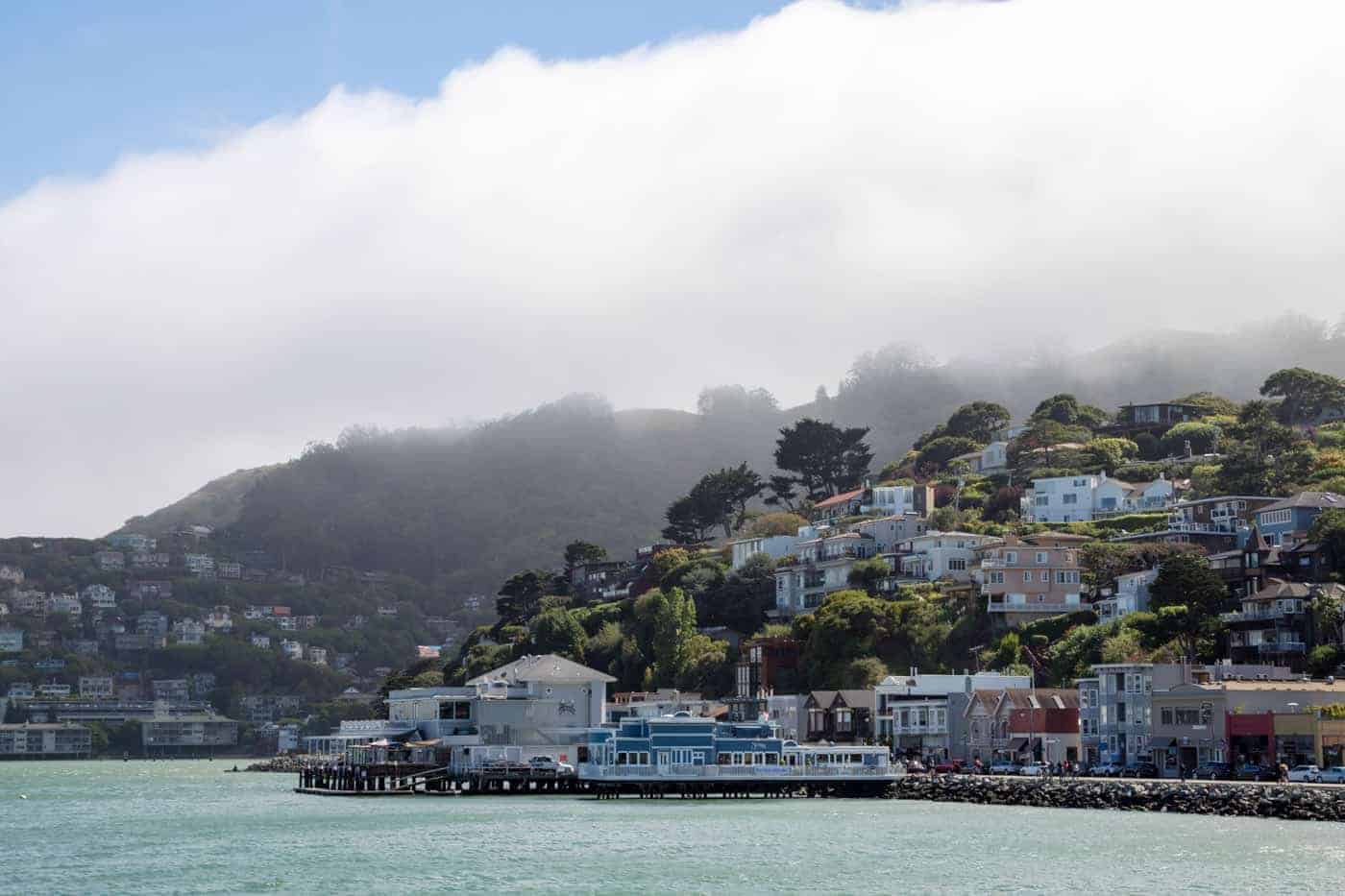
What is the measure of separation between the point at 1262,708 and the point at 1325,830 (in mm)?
21491

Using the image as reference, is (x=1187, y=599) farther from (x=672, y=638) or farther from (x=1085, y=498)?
(x=672, y=638)

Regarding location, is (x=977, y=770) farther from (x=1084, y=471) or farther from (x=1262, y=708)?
(x=1084, y=471)

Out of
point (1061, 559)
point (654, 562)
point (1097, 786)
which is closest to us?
point (1097, 786)

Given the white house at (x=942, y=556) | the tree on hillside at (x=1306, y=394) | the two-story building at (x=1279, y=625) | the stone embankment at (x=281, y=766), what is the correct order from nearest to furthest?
the two-story building at (x=1279, y=625) → the white house at (x=942, y=556) → the tree on hillside at (x=1306, y=394) → the stone embankment at (x=281, y=766)

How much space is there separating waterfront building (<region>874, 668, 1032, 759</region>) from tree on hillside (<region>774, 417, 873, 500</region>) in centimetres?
7016

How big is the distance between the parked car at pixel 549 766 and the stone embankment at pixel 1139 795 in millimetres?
20222

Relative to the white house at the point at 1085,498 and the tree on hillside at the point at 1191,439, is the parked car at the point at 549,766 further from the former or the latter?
the tree on hillside at the point at 1191,439

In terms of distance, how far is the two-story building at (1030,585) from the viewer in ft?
412

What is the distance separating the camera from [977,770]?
110m

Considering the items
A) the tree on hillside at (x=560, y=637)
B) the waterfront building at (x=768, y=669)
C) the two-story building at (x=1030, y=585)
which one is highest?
the two-story building at (x=1030, y=585)

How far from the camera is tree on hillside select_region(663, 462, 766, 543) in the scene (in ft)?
598

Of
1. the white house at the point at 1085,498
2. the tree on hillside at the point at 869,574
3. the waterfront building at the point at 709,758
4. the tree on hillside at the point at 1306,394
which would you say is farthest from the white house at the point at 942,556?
the tree on hillside at the point at 1306,394

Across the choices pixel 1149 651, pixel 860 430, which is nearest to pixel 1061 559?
pixel 1149 651

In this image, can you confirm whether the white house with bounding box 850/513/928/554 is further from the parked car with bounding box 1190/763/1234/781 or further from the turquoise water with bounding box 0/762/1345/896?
the parked car with bounding box 1190/763/1234/781
